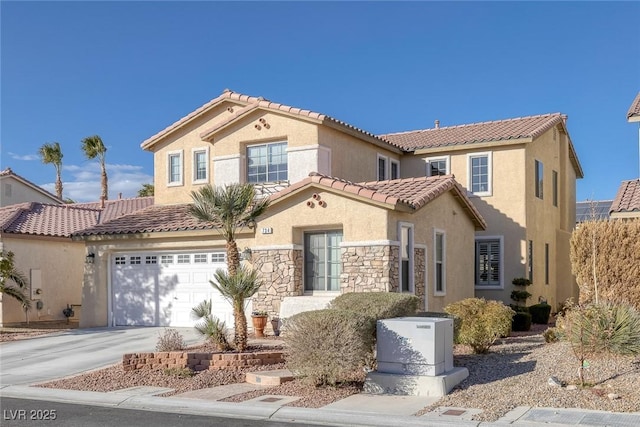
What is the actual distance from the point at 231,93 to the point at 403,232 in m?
9.23

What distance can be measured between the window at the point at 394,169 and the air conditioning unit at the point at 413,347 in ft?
43.3

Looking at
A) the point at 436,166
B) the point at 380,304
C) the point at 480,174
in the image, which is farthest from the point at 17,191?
the point at 380,304

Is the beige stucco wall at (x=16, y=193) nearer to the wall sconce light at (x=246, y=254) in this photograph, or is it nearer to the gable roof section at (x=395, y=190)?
the wall sconce light at (x=246, y=254)

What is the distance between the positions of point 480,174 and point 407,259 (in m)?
6.84

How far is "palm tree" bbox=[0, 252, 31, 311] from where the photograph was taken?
68.4ft

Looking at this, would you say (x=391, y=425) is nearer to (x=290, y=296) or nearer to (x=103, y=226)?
(x=290, y=296)

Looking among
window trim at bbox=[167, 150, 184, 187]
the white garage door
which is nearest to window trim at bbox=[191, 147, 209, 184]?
window trim at bbox=[167, 150, 184, 187]

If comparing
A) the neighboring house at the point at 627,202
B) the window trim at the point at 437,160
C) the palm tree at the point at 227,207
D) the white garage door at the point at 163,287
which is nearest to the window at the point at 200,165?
the white garage door at the point at 163,287

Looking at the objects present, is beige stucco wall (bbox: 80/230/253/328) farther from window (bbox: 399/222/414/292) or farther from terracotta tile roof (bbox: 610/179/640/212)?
terracotta tile roof (bbox: 610/179/640/212)

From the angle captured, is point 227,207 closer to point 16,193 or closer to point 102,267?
point 102,267

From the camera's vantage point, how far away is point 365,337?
38.6ft

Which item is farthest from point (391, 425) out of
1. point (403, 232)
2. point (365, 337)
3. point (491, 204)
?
point (491, 204)

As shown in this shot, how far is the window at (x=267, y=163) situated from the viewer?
873 inches

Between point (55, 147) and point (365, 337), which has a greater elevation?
point (55, 147)
